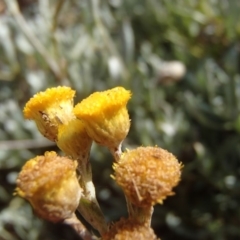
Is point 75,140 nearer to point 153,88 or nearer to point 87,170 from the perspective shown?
point 87,170

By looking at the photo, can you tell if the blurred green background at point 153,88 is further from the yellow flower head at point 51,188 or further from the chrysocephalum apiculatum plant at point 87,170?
the yellow flower head at point 51,188

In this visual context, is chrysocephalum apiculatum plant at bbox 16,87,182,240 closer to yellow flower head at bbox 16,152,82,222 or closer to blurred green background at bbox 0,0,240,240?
yellow flower head at bbox 16,152,82,222

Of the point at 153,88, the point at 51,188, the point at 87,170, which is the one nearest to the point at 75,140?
the point at 87,170

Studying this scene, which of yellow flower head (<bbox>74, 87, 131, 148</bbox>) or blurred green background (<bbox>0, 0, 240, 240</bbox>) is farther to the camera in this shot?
blurred green background (<bbox>0, 0, 240, 240</bbox>)

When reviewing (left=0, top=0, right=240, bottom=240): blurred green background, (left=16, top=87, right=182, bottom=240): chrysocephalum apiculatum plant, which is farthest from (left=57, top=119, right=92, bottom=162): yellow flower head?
(left=0, top=0, right=240, bottom=240): blurred green background

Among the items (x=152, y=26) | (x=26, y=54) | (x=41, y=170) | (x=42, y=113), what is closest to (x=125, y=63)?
(x=152, y=26)
